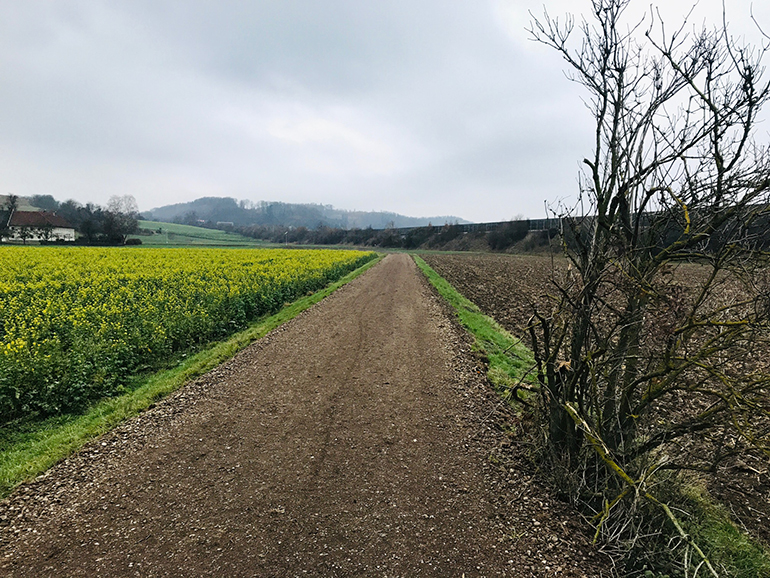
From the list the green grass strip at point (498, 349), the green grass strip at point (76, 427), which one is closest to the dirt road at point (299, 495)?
the green grass strip at point (76, 427)

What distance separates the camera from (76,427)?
621 cm

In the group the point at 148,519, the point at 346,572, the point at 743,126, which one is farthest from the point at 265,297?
the point at 743,126

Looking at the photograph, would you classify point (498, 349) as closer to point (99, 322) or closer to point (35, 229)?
point (99, 322)

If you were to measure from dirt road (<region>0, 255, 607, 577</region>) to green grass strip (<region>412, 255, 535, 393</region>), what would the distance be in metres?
1.03

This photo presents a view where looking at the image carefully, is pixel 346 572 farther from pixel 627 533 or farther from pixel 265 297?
pixel 265 297

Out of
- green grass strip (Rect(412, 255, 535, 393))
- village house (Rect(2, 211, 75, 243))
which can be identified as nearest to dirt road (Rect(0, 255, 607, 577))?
green grass strip (Rect(412, 255, 535, 393))

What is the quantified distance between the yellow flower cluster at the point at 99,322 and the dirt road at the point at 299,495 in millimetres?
2110

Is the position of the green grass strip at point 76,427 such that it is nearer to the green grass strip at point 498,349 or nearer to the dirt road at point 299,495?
the dirt road at point 299,495

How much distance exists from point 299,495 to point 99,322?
29.3 feet

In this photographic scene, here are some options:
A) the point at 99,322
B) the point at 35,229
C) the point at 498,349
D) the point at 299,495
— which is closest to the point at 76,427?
the point at 299,495

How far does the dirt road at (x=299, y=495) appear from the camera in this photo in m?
3.73

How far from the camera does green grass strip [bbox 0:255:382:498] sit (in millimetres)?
Answer: 5078

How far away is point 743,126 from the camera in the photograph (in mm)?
3711

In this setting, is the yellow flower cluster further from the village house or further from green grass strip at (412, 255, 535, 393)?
the village house
